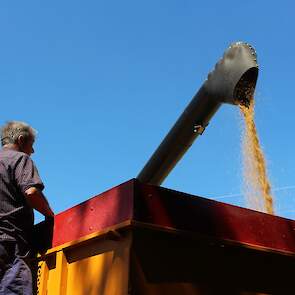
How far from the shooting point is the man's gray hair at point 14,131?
3.74m

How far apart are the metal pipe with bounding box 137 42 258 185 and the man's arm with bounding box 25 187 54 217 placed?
149 cm

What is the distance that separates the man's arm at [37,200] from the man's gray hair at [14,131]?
0.58 meters

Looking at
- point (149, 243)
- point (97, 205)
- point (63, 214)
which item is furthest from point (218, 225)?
point (63, 214)

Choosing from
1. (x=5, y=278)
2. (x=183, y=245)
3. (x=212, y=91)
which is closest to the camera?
(x=183, y=245)

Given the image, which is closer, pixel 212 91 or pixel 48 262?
pixel 48 262

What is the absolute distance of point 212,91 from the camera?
13.8 feet

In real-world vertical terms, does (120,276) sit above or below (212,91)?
below

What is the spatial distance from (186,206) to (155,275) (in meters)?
0.42

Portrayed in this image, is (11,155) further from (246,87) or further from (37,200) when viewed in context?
(246,87)

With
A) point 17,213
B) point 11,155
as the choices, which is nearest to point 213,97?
point 11,155

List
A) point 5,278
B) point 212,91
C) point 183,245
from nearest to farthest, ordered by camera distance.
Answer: point 183,245, point 5,278, point 212,91

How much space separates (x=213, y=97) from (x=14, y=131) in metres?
1.50

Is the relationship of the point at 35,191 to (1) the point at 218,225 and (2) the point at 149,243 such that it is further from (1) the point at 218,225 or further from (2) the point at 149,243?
(1) the point at 218,225

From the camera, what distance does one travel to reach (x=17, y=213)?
3.38m
